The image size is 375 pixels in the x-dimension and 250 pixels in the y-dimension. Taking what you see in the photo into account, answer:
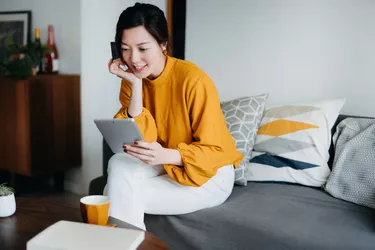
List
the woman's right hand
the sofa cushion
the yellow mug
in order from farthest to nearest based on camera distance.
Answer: the woman's right hand
the sofa cushion
the yellow mug

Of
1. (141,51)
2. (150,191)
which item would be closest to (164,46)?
(141,51)

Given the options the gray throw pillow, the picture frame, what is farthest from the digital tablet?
the picture frame

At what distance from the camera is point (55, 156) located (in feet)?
9.45

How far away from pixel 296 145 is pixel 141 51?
2.80ft

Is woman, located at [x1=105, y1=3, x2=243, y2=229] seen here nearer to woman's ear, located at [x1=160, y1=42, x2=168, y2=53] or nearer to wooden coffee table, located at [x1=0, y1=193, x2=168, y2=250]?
woman's ear, located at [x1=160, y1=42, x2=168, y2=53]

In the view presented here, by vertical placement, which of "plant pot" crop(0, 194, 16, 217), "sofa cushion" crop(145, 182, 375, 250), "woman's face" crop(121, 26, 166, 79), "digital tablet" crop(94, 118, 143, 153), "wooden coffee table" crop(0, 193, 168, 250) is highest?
"woman's face" crop(121, 26, 166, 79)

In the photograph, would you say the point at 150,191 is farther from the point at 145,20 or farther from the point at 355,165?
the point at 355,165

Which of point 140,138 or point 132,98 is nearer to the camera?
point 140,138

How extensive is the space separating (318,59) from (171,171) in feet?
3.67

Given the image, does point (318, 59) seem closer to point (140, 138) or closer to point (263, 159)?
point (263, 159)

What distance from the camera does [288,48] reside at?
2.26 metres

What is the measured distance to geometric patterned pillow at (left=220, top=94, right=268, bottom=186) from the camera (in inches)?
75.5

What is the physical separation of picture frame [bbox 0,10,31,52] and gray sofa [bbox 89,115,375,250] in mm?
2046

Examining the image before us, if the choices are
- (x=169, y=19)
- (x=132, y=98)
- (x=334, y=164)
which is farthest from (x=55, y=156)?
(x=334, y=164)
